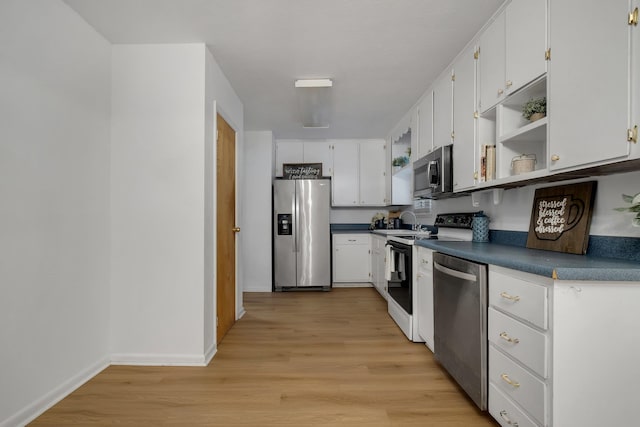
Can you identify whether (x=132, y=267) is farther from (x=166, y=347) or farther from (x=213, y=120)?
(x=213, y=120)

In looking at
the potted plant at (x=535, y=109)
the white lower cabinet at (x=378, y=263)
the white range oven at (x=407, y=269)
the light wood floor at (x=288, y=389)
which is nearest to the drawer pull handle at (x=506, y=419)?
the light wood floor at (x=288, y=389)

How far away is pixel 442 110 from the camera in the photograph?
115 inches

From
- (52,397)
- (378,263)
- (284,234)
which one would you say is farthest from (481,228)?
(52,397)

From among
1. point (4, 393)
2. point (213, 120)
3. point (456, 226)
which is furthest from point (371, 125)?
point (4, 393)

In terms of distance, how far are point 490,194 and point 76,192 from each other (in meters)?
3.11

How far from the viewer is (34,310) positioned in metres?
1.80

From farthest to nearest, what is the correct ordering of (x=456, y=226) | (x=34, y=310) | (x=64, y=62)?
(x=456, y=226) < (x=64, y=62) < (x=34, y=310)

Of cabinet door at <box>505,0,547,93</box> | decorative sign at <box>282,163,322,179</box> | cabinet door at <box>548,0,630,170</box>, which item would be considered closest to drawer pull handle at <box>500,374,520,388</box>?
cabinet door at <box>548,0,630,170</box>

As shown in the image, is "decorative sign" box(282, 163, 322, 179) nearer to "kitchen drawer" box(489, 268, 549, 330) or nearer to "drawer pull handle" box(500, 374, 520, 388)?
"kitchen drawer" box(489, 268, 549, 330)

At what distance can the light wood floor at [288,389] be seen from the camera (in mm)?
1774

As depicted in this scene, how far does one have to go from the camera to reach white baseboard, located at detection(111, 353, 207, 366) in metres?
2.43

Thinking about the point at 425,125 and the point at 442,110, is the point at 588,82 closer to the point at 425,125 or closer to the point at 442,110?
the point at 442,110

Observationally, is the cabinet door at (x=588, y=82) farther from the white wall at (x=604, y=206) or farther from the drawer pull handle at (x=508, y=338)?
the drawer pull handle at (x=508, y=338)

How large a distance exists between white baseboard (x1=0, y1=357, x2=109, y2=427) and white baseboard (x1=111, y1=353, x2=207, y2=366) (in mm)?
103
